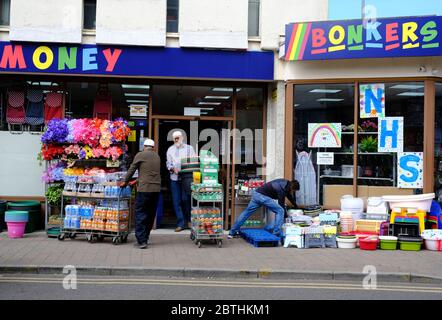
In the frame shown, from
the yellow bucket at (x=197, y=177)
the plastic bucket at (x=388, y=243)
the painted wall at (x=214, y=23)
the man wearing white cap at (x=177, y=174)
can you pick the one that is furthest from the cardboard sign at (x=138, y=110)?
the plastic bucket at (x=388, y=243)

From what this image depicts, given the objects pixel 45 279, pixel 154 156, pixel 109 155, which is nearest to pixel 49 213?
pixel 109 155

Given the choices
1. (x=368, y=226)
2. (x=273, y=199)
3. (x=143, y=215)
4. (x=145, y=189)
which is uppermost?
(x=145, y=189)

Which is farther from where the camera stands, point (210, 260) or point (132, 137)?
point (132, 137)

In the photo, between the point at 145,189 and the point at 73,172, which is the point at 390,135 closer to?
the point at 145,189

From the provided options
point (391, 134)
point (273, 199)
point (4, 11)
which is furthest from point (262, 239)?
point (4, 11)

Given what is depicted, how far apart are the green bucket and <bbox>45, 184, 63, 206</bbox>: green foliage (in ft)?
1.82

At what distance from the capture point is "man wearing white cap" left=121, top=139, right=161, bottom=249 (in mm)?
10539

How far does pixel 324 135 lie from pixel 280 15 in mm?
2838

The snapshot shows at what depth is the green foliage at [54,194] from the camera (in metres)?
11.8

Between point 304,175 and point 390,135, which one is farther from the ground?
point 390,135

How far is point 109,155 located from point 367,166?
559 cm

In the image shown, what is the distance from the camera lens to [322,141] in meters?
12.6

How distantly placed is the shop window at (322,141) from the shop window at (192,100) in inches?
65.2

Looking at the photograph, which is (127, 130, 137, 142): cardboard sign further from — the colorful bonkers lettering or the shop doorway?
the colorful bonkers lettering
